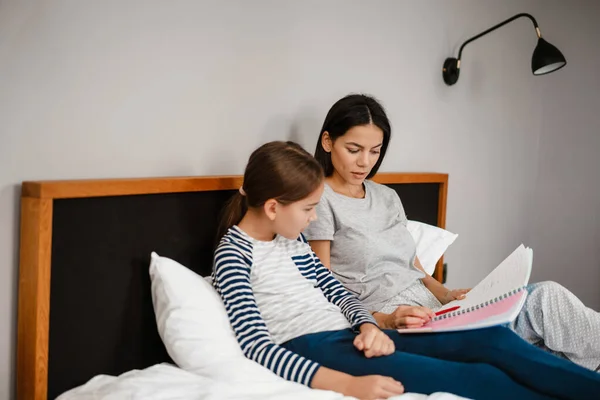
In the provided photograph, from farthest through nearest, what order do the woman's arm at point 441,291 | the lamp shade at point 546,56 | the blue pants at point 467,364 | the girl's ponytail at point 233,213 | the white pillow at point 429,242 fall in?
the lamp shade at point 546,56
the white pillow at point 429,242
the woman's arm at point 441,291
the girl's ponytail at point 233,213
the blue pants at point 467,364

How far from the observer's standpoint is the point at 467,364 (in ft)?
3.70

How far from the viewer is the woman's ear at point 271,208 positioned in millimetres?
1298

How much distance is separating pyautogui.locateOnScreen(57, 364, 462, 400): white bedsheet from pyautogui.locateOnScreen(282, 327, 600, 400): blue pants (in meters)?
0.04

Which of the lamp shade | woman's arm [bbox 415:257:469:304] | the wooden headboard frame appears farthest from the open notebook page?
the lamp shade

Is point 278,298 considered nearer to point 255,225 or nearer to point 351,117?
point 255,225

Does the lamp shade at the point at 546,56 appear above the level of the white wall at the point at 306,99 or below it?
above

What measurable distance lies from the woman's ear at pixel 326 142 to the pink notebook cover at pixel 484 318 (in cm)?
54

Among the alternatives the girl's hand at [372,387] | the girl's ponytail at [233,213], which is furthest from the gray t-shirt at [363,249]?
the girl's hand at [372,387]

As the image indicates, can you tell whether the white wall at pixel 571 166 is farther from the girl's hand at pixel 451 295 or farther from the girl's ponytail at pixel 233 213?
the girl's ponytail at pixel 233 213

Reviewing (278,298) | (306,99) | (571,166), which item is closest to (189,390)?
(278,298)

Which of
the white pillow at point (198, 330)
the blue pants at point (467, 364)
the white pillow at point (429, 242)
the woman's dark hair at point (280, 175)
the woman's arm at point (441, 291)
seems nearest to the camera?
the blue pants at point (467, 364)

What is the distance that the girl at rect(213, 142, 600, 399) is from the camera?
3.60ft

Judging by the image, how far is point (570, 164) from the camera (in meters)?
2.96

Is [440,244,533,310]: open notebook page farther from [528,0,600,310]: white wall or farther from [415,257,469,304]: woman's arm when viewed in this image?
[528,0,600,310]: white wall
